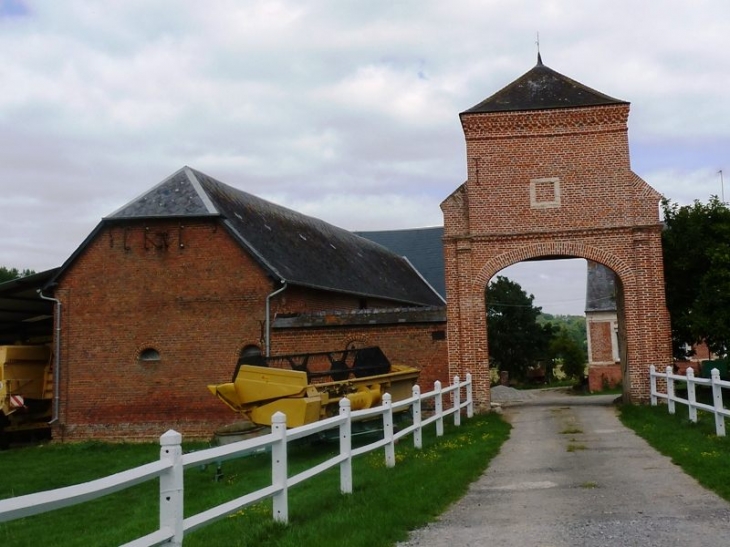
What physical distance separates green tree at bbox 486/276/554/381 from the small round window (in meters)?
31.9

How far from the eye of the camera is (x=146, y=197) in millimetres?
20500

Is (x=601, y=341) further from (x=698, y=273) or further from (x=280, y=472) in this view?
(x=280, y=472)

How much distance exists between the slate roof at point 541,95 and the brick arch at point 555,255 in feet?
11.7

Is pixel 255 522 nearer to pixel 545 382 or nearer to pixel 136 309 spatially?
pixel 136 309

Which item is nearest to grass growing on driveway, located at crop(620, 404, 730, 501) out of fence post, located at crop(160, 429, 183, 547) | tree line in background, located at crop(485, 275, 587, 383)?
fence post, located at crop(160, 429, 183, 547)

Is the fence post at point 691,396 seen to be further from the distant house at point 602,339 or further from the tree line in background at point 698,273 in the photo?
the distant house at point 602,339

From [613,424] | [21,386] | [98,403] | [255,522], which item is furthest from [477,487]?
[21,386]

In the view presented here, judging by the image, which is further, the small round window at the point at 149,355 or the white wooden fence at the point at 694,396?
the small round window at the point at 149,355

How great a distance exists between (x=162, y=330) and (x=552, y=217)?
35.0ft

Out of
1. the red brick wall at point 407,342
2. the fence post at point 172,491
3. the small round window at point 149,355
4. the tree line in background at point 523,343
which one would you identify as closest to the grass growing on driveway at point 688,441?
the red brick wall at point 407,342

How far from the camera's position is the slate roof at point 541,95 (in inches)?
737

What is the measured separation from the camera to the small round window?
19562 mm

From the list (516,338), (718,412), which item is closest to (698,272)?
(718,412)

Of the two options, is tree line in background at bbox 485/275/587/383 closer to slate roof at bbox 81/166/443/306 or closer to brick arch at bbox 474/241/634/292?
slate roof at bbox 81/166/443/306
